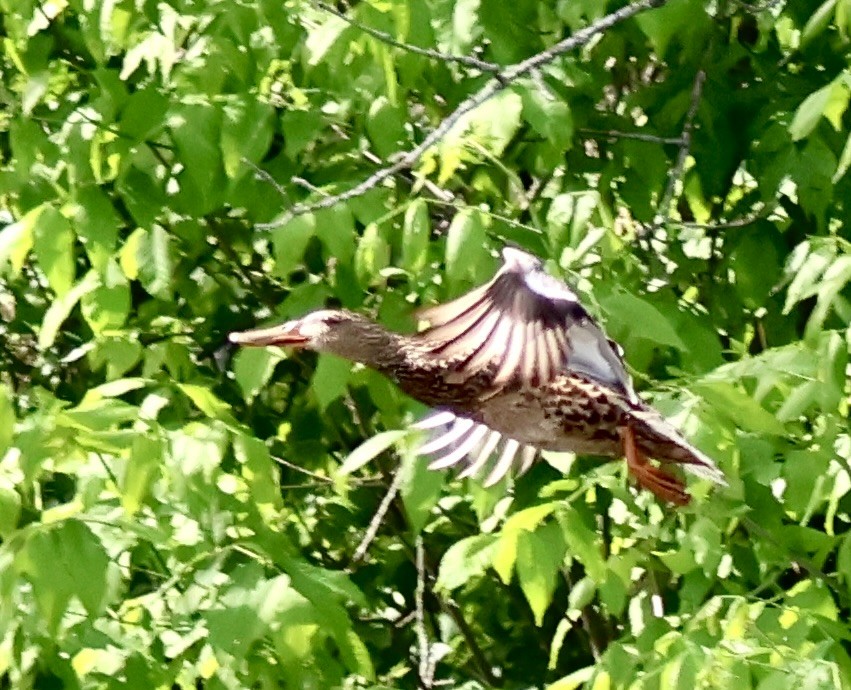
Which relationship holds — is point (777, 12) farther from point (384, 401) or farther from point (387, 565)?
point (387, 565)

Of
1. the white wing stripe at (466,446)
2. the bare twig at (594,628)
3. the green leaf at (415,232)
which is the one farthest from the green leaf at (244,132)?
the bare twig at (594,628)

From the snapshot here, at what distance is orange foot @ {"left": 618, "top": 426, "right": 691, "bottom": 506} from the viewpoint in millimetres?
1153

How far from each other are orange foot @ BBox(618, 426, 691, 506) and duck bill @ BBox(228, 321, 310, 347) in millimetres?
256

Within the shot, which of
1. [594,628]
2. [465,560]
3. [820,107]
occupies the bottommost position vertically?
[594,628]

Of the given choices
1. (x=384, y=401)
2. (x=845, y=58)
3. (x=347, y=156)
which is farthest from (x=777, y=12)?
(x=384, y=401)

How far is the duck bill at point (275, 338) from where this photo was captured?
1096 millimetres

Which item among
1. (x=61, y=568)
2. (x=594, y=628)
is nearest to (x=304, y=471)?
(x=594, y=628)

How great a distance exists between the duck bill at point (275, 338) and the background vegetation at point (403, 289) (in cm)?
19

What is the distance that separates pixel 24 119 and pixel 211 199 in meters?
0.24

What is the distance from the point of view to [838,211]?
1.88 metres

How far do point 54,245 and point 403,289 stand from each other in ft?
1.50

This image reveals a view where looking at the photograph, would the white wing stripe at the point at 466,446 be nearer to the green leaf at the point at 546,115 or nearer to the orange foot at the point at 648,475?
the orange foot at the point at 648,475

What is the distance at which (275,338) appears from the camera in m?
1.12

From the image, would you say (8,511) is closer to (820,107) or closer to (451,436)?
(451,436)
